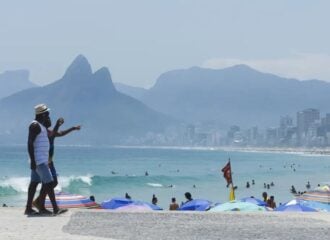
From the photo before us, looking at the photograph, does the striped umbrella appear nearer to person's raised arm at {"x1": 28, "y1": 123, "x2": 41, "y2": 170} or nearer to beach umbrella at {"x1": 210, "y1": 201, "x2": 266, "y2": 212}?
beach umbrella at {"x1": 210, "y1": 201, "x2": 266, "y2": 212}

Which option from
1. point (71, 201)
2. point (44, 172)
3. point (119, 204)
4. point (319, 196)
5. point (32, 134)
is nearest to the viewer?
point (32, 134)

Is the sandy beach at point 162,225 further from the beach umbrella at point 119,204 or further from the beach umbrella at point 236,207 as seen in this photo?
the beach umbrella at point 119,204

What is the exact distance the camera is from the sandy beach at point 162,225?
31.6ft

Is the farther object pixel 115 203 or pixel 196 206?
pixel 196 206

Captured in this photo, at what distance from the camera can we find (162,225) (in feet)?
35.2

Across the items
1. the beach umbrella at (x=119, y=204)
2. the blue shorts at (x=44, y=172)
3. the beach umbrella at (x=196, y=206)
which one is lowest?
the beach umbrella at (x=196, y=206)

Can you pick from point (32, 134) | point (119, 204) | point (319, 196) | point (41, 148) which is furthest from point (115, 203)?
point (32, 134)

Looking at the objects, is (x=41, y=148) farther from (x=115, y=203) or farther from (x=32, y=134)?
(x=115, y=203)

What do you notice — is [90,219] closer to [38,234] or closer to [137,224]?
[137,224]

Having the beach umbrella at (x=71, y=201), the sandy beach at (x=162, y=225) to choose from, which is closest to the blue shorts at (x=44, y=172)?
the sandy beach at (x=162, y=225)

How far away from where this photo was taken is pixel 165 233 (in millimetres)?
9875

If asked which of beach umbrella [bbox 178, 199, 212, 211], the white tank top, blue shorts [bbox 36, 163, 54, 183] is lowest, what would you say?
beach umbrella [bbox 178, 199, 212, 211]

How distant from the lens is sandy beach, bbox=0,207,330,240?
9.63 meters

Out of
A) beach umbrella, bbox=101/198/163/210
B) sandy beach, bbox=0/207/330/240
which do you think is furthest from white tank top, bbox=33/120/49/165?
beach umbrella, bbox=101/198/163/210
